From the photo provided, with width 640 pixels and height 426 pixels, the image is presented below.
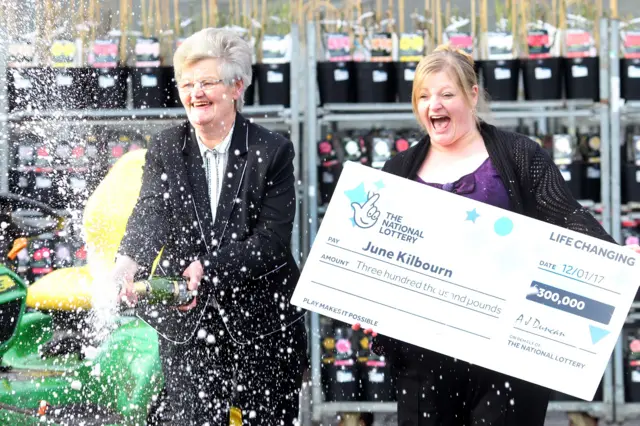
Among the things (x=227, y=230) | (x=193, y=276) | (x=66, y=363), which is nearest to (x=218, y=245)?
(x=227, y=230)

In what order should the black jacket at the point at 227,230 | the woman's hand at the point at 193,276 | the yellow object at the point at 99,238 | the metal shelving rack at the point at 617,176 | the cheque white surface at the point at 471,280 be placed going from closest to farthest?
the cheque white surface at the point at 471,280 → the woman's hand at the point at 193,276 → the black jacket at the point at 227,230 → the yellow object at the point at 99,238 → the metal shelving rack at the point at 617,176

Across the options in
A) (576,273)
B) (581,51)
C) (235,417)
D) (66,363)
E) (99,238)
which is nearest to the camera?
(576,273)

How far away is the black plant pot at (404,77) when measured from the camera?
19.9 ft

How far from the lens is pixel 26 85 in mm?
6129

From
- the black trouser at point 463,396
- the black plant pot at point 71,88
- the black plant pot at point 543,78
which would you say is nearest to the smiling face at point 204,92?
the black trouser at point 463,396

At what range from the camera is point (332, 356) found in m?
6.09

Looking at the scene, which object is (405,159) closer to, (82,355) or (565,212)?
(565,212)

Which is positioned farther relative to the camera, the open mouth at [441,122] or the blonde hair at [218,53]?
the blonde hair at [218,53]

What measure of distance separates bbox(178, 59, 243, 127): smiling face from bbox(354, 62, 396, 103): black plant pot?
9.01 ft

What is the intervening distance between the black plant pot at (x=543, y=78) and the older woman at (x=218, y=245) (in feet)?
9.91

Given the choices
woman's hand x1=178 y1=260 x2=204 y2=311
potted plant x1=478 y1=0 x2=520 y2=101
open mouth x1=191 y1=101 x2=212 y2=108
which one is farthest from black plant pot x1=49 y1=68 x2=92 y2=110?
woman's hand x1=178 y1=260 x2=204 y2=311

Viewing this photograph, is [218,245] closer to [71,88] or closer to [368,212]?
[368,212]

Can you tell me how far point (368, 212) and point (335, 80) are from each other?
3.08 m

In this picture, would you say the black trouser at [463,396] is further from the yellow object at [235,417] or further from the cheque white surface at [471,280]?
the yellow object at [235,417]
